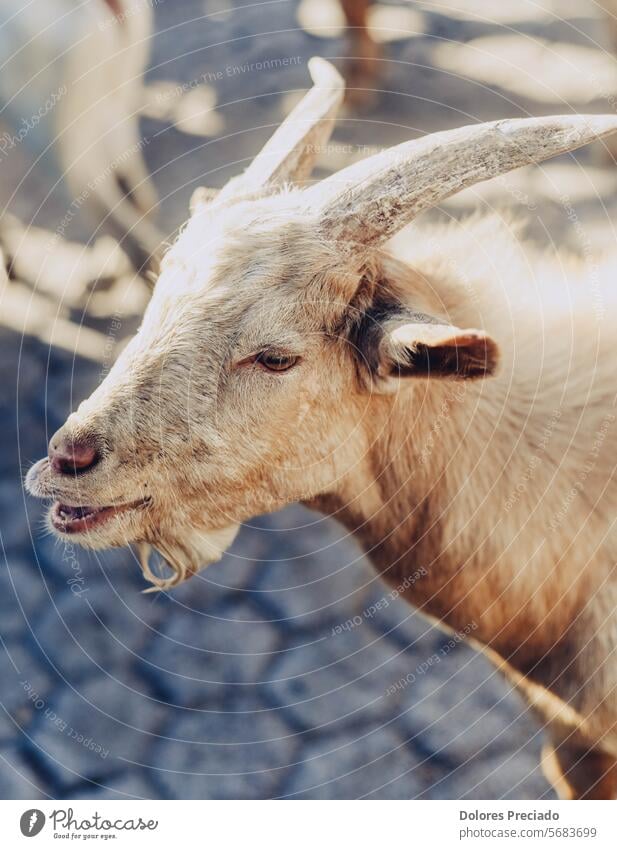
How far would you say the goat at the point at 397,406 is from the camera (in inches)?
50.1

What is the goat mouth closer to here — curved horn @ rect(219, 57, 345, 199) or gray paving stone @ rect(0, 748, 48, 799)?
curved horn @ rect(219, 57, 345, 199)

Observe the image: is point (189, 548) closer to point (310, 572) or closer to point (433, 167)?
point (310, 572)

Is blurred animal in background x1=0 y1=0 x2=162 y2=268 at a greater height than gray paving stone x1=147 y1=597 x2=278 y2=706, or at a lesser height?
greater

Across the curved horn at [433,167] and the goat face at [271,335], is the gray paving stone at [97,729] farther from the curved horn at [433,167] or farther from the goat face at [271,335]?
the curved horn at [433,167]

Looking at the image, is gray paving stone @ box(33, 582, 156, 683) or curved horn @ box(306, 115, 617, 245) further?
gray paving stone @ box(33, 582, 156, 683)

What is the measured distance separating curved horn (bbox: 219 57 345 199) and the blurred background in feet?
1.12

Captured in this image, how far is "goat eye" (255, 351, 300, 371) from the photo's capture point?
1294 mm

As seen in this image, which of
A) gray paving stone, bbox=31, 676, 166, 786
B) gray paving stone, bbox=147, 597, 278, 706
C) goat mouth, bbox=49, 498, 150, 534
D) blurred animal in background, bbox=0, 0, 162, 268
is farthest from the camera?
gray paving stone, bbox=147, 597, 278, 706

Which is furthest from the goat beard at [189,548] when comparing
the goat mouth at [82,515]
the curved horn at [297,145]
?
the curved horn at [297,145]

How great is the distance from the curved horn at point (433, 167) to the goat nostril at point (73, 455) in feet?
1.69

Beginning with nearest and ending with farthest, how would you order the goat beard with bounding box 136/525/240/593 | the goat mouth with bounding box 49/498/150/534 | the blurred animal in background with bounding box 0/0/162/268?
the goat mouth with bounding box 49/498/150/534 < the goat beard with bounding box 136/525/240/593 < the blurred animal in background with bounding box 0/0/162/268

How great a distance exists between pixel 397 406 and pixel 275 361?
24cm

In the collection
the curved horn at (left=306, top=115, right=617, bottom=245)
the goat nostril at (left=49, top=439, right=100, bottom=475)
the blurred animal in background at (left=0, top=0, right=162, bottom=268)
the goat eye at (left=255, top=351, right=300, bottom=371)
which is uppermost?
the blurred animal in background at (left=0, top=0, right=162, bottom=268)
